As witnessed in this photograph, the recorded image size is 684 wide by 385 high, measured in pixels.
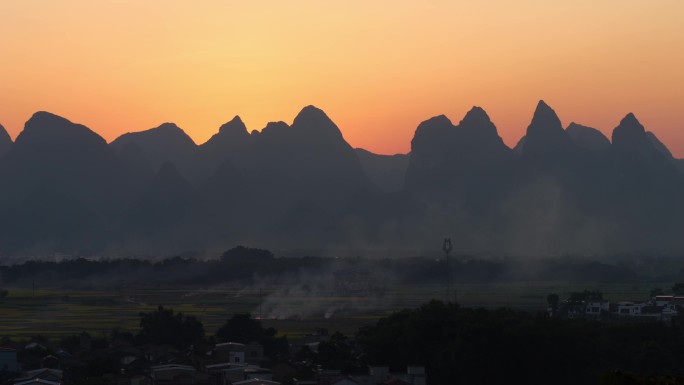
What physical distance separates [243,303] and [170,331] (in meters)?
24.4

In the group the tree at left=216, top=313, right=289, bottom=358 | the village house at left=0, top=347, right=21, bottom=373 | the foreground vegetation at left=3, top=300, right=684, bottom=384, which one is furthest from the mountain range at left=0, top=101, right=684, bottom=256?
the village house at left=0, top=347, right=21, bottom=373

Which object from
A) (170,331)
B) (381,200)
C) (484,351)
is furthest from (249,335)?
(381,200)

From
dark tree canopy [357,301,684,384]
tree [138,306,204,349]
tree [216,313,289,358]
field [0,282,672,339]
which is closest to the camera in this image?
dark tree canopy [357,301,684,384]

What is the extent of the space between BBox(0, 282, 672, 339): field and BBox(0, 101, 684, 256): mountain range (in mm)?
80917

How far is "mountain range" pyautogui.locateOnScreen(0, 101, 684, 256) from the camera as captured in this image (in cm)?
16962

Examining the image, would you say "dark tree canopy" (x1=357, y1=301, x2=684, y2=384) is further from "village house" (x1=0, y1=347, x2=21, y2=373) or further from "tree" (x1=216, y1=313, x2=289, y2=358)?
"village house" (x1=0, y1=347, x2=21, y2=373)

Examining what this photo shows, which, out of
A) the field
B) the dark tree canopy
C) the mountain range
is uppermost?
the mountain range

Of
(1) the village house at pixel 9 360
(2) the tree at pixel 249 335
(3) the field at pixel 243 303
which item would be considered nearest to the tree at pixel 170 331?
(2) the tree at pixel 249 335

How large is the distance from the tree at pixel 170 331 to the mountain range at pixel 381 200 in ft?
385

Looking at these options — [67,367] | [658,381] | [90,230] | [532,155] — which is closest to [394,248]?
[532,155]

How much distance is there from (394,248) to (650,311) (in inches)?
4148

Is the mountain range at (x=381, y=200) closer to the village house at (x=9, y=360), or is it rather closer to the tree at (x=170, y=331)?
the tree at (x=170, y=331)

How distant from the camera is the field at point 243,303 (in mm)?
53531

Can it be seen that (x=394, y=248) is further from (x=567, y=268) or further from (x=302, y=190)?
(x=567, y=268)
